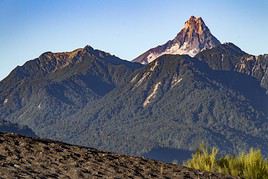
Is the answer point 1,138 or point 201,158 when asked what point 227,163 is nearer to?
point 201,158

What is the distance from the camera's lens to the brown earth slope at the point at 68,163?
1188 cm

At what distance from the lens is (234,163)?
1652cm

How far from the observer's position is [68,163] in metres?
13.1

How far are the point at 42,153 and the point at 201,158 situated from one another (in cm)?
513

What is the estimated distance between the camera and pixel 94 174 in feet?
41.0

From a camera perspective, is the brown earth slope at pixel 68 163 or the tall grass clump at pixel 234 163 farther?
the tall grass clump at pixel 234 163

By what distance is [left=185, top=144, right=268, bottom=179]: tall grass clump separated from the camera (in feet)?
50.6

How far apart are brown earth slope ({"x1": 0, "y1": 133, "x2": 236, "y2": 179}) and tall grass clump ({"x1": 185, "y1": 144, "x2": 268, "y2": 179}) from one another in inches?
45.3

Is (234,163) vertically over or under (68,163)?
over

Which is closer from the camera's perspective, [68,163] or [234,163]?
[68,163]

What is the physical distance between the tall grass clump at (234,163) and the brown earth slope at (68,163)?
1150 millimetres

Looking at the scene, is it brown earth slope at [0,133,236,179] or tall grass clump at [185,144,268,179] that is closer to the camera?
brown earth slope at [0,133,236,179]

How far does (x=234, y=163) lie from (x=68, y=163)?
532cm

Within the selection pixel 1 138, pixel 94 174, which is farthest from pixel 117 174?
pixel 1 138
